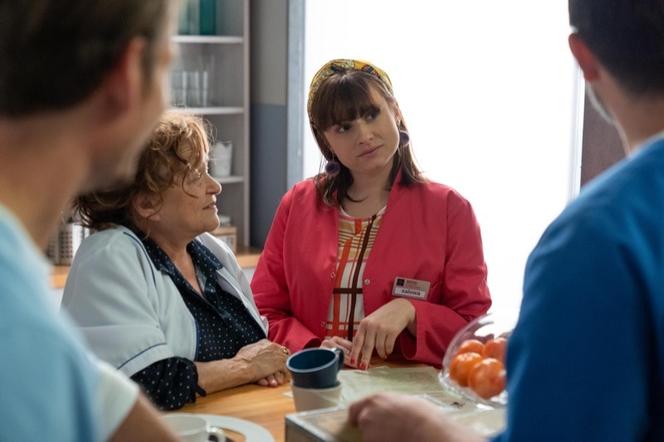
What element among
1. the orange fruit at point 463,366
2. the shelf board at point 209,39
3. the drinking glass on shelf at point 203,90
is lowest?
the orange fruit at point 463,366

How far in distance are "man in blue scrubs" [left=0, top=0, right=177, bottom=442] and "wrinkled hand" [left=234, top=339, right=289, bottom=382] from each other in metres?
1.40

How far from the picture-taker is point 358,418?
1.43 metres

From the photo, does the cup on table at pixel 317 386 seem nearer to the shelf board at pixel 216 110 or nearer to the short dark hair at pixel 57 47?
the short dark hair at pixel 57 47

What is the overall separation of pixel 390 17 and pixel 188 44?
3.63ft

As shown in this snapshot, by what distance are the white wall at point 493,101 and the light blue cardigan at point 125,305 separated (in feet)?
6.07

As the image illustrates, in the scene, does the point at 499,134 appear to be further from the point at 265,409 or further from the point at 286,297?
the point at 265,409

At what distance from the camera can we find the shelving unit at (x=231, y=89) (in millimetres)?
4875

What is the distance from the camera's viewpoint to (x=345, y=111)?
8.93 ft

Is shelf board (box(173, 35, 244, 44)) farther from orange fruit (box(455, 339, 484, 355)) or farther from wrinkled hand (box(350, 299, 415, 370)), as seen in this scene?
orange fruit (box(455, 339, 484, 355))

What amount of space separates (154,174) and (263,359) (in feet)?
1.59

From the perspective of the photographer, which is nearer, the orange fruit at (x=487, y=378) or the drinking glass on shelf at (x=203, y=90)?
the orange fruit at (x=487, y=378)

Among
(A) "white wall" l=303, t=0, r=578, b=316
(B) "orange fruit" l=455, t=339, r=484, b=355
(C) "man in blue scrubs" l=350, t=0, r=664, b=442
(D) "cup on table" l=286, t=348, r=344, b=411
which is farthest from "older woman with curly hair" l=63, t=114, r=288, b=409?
(A) "white wall" l=303, t=0, r=578, b=316

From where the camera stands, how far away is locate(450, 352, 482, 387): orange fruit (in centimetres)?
177

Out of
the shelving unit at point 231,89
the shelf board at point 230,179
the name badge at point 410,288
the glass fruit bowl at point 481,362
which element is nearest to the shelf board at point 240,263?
the shelving unit at point 231,89
